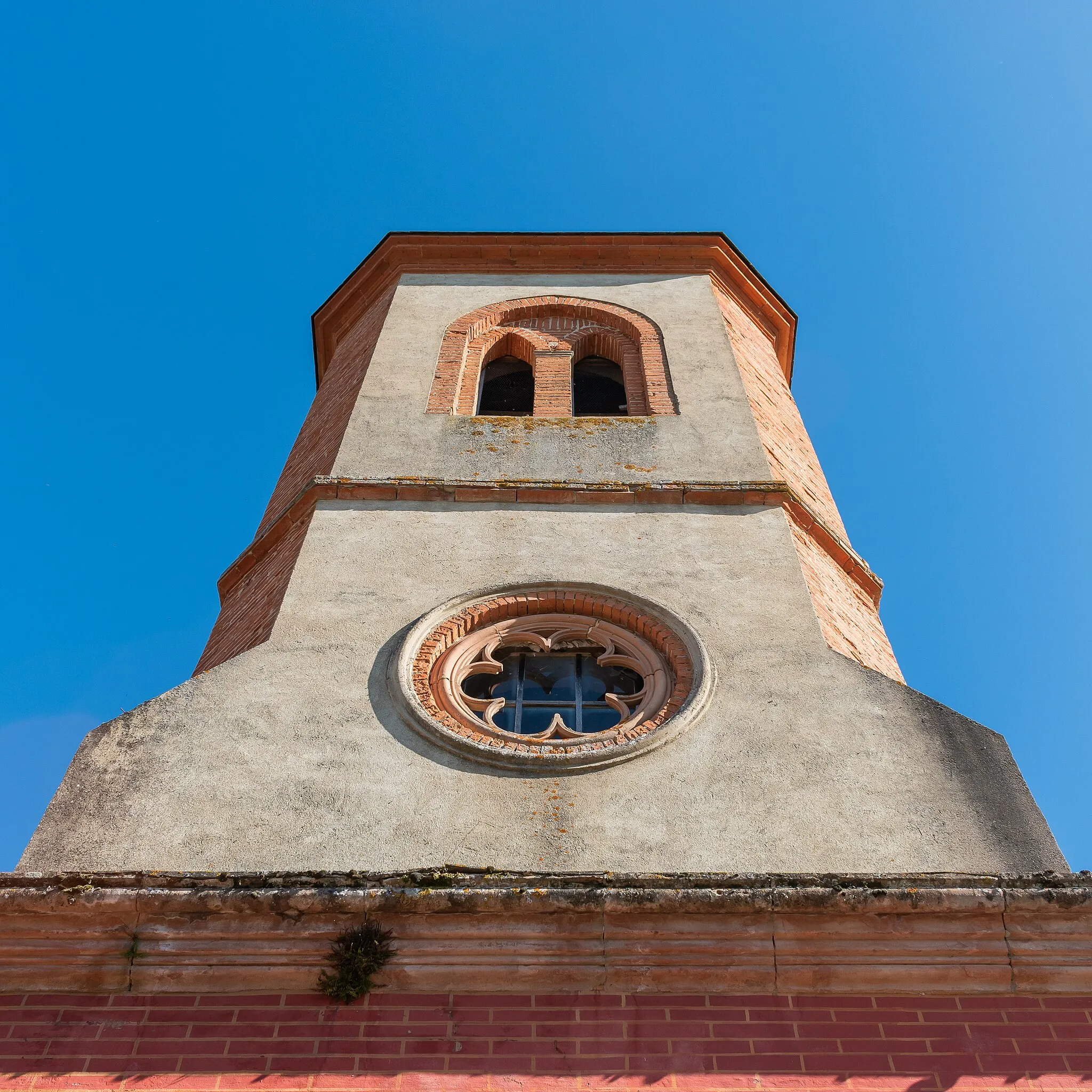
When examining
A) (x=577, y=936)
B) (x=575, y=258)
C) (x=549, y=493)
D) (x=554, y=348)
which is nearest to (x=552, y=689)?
(x=549, y=493)

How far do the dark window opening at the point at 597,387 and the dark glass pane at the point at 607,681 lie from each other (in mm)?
5508

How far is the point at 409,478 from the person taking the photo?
9711 millimetres

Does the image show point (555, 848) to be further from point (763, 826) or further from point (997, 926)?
point (997, 926)

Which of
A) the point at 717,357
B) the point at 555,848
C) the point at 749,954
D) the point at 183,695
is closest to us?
the point at 749,954

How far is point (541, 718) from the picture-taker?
24.7 feet

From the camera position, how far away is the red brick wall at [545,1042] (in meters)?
5.00

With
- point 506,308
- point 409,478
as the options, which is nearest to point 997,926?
point 409,478

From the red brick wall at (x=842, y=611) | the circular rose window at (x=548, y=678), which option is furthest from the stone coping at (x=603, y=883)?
the red brick wall at (x=842, y=611)

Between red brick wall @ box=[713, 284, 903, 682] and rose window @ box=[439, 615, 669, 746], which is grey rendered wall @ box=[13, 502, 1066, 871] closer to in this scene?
rose window @ box=[439, 615, 669, 746]

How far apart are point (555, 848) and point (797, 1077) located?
1.60m

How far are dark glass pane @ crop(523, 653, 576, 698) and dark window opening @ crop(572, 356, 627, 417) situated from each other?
544cm

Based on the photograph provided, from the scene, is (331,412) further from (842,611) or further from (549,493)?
(842,611)

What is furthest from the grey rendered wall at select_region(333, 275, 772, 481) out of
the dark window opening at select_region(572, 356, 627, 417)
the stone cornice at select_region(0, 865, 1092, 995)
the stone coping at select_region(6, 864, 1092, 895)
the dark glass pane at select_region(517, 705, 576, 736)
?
the stone cornice at select_region(0, 865, 1092, 995)

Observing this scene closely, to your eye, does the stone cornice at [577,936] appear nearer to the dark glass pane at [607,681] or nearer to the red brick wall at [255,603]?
the dark glass pane at [607,681]
